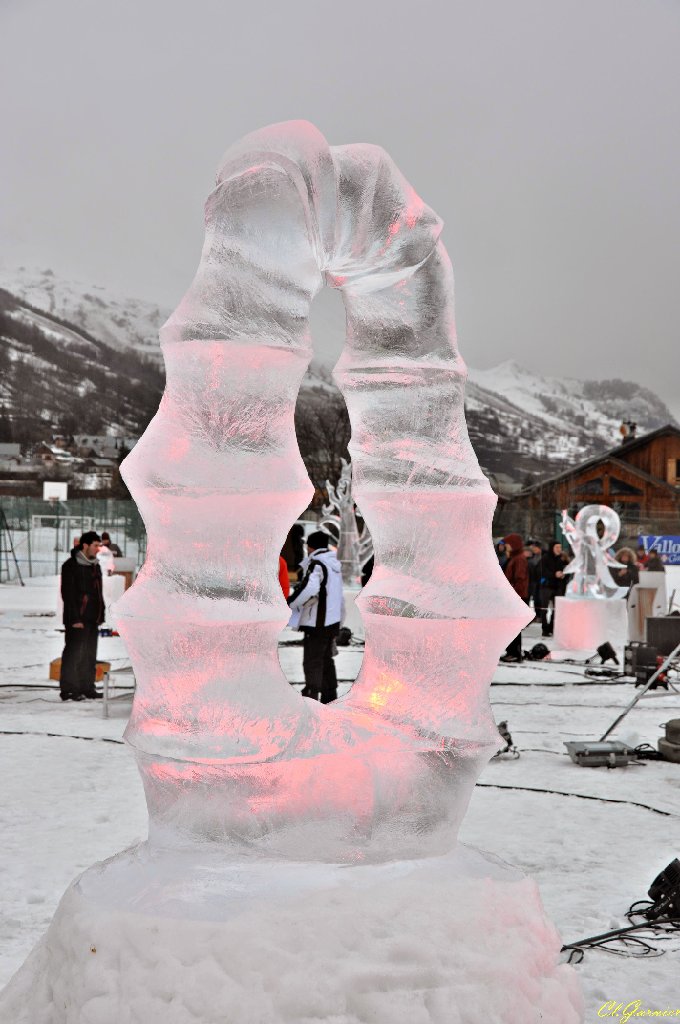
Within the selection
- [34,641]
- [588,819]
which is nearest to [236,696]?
[588,819]

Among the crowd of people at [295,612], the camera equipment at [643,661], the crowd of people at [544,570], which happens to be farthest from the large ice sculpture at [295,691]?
the crowd of people at [544,570]

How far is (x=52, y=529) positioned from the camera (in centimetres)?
2889

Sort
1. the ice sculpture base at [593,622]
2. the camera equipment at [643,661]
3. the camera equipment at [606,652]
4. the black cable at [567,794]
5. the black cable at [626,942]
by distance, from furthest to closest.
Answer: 1. the ice sculpture base at [593,622]
2. the camera equipment at [606,652]
3. the camera equipment at [643,661]
4. the black cable at [567,794]
5. the black cable at [626,942]

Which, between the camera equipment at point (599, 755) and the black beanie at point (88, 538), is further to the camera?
the black beanie at point (88, 538)

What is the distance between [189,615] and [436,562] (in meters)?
0.66

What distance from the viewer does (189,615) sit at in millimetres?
2295

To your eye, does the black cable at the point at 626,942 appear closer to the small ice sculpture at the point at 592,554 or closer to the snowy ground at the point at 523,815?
the snowy ground at the point at 523,815

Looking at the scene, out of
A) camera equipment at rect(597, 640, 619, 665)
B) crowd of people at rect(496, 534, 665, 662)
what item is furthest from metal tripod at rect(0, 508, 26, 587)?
camera equipment at rect(597, 640, 619, 665)

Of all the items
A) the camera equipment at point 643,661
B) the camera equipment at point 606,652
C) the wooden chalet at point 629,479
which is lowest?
the camera equipment at point 606,652

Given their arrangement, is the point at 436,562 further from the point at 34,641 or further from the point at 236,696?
the point at 34,641

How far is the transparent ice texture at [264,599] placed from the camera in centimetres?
232

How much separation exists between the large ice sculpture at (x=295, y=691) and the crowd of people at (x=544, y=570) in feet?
37.5

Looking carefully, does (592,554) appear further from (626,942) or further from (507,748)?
(626,942)

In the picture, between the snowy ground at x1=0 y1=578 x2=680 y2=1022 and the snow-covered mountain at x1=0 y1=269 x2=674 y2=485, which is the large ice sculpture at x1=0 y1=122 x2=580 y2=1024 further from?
the snow-covered mountain at x1=0 y1=269 x2=674 y2=485
